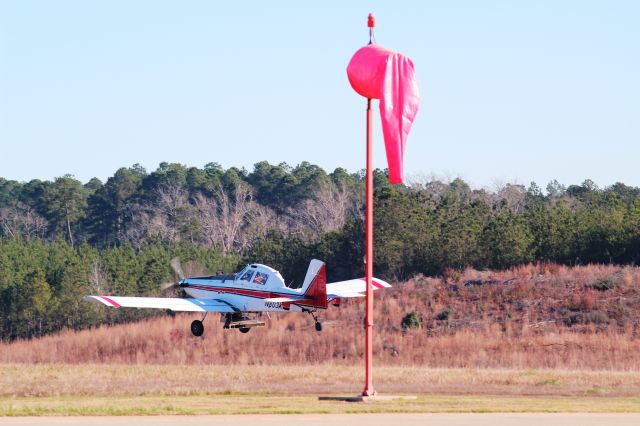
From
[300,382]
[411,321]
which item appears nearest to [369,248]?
[300,382]

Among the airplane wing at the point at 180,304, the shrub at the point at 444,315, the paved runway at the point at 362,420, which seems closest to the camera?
the paved runway at the point at 362,420

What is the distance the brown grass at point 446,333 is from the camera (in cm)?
5369

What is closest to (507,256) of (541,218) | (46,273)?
(541,218)

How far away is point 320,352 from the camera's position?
5709 cm

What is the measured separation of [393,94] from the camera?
27531 millimetres

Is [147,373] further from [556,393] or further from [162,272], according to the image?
[162,272]

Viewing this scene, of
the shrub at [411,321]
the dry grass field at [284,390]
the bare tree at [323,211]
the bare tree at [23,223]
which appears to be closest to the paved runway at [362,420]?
the dry grass field at [284,390]

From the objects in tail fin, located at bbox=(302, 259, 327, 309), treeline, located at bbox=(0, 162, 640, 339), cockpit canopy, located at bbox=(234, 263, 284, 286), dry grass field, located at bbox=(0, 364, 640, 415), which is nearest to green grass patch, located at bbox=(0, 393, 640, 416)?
dry grass field, located at bbox=(0, 364, 640, 415)

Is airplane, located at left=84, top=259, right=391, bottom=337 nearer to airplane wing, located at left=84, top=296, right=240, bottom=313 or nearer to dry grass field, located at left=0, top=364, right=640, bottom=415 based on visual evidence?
airplane wing, located at left=84, top=296, right=240, bottom=313

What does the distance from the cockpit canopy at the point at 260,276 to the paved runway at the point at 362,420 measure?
1729cm

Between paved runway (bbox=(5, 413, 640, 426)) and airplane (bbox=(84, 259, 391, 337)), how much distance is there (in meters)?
15.5

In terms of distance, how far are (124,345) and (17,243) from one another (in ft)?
130

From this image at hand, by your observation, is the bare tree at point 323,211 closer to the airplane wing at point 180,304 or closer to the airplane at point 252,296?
the airplane at point 252,296

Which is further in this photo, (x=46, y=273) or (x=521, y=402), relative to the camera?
(x=46, y=273)
